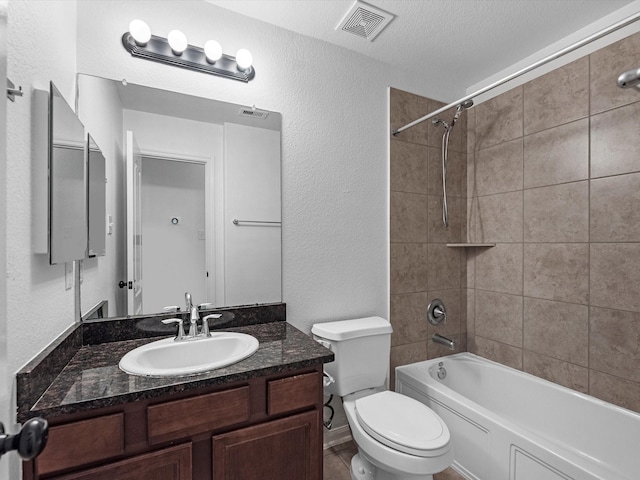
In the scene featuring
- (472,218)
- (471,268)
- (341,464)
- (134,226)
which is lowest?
(341,464)

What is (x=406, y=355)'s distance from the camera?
2.25m

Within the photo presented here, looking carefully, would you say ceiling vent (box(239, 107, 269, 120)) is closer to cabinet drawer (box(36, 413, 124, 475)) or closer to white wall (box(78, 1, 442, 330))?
white wall (box(78, 1, 442, 330))

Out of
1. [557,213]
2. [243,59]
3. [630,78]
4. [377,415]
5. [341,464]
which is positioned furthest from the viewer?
[557,213]

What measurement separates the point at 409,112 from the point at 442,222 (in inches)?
32.3

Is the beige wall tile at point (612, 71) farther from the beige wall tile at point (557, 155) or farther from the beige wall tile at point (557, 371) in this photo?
the beige wall tile at point (557, 371)

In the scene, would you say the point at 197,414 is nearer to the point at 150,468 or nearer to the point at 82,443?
the point at 150,468

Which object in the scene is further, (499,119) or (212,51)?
(499,119)

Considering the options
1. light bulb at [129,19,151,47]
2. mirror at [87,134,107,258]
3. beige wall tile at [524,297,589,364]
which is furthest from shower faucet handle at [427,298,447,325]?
light bulb at [129,19,151,47]

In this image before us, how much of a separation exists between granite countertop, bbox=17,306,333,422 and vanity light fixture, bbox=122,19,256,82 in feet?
4.31

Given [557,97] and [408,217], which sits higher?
[557,97]

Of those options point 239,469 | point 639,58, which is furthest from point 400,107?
point 239,469

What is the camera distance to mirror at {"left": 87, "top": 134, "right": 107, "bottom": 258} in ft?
4.42

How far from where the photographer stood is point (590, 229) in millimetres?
1818

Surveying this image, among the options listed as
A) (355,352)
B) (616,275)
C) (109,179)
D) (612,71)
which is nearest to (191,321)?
(109,179)
